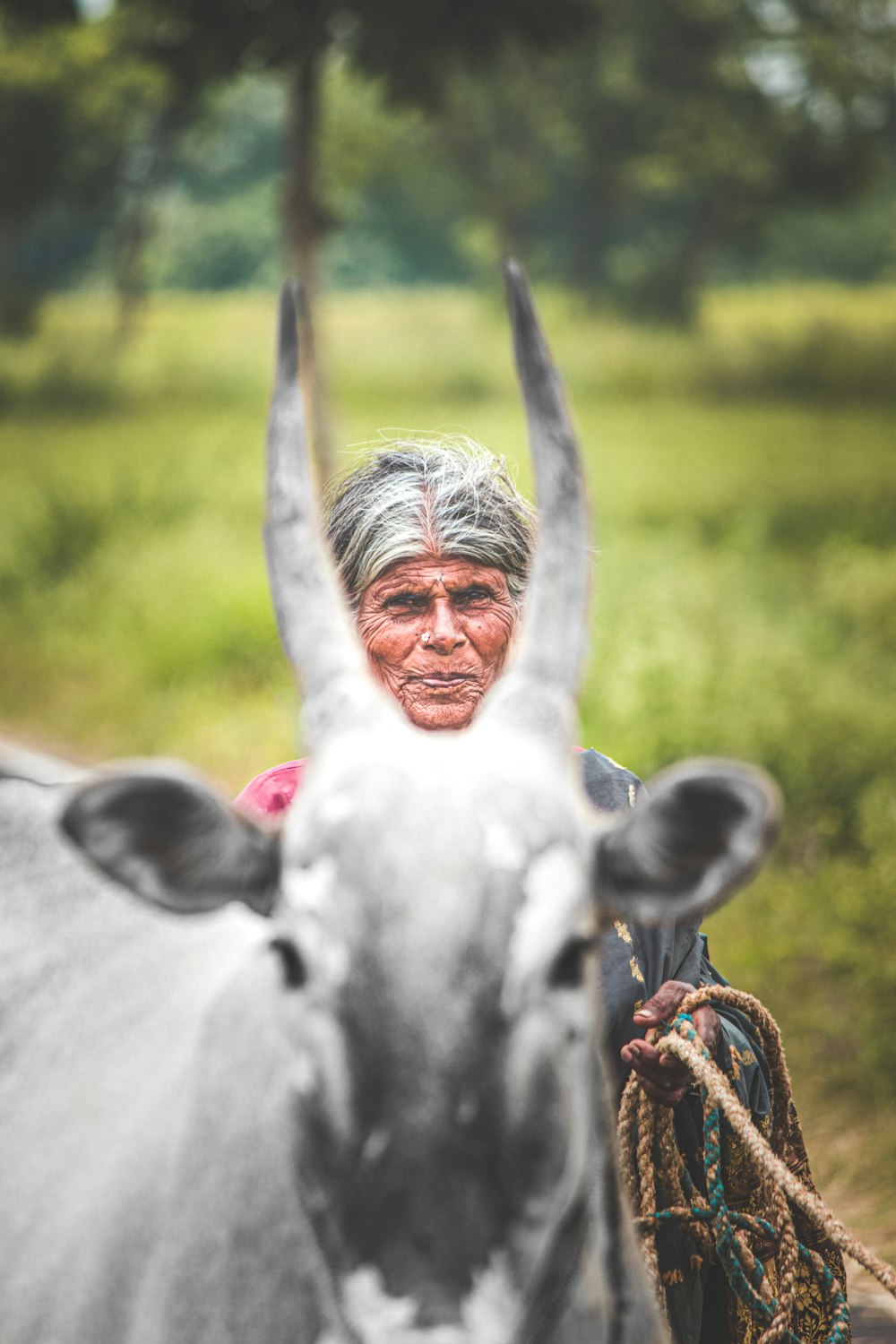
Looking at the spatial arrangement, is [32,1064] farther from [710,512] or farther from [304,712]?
[710,512]

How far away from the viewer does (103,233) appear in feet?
65.3

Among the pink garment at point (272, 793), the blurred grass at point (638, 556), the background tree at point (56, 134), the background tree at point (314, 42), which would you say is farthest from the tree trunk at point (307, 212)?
the pink garment at point (272, 793)

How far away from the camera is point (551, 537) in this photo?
1789 mm

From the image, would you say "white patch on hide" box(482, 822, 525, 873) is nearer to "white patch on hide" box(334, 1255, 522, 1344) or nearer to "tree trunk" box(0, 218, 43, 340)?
"white patch on hide" box(334, 1255, 522, 1344)

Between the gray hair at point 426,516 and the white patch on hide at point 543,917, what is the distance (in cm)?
136

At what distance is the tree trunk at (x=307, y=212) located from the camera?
10.1m

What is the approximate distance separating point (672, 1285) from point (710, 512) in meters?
10.4

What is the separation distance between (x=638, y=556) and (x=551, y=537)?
8883 millimetres

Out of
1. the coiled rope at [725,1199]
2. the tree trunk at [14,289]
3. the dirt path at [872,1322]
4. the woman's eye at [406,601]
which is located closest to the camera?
the coiled rope at [725,1199]

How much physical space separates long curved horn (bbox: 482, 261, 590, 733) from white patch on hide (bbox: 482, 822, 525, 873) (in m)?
0.24

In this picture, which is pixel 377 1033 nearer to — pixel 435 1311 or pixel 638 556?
pixel 435 1311

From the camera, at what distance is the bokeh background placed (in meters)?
7.00

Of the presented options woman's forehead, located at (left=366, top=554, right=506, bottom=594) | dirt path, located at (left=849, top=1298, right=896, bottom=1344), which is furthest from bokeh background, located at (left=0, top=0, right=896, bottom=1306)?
woman's forehead, located at (left=366, top=554, right=506, bottom=594)

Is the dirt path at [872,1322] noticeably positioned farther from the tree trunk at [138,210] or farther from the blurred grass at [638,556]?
the tree trunk at [138,210]
